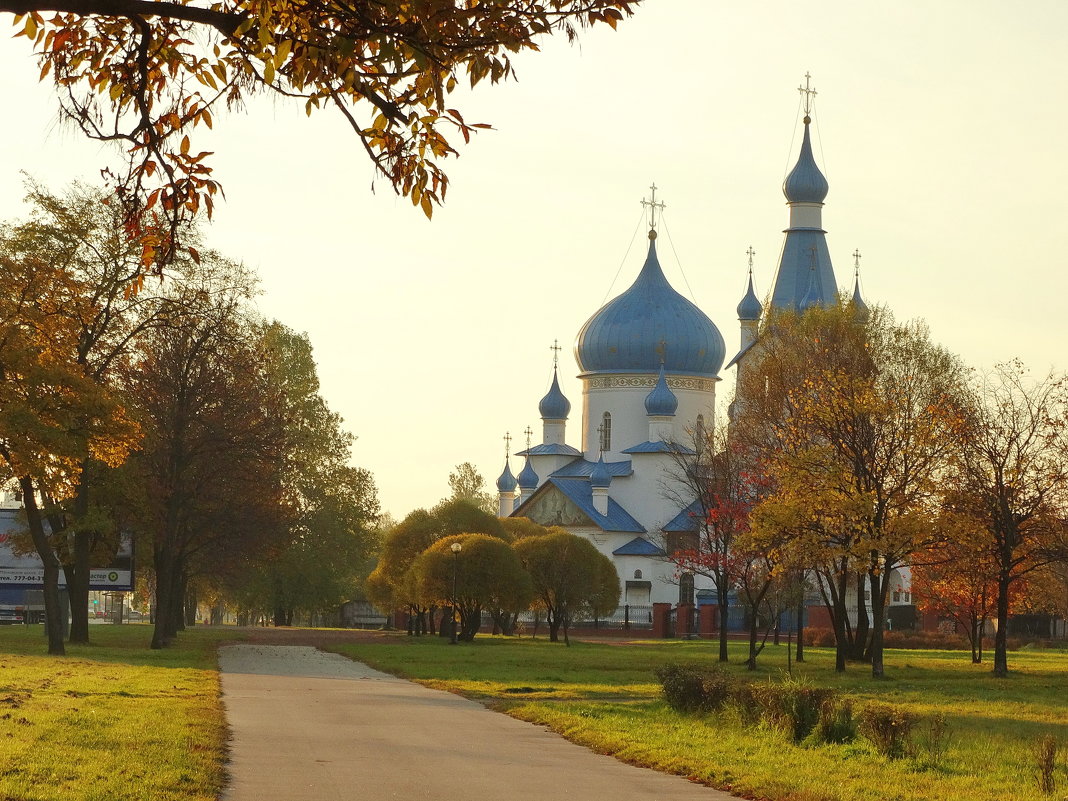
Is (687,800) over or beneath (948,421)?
beneath

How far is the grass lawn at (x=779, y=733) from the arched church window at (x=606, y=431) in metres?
45.4

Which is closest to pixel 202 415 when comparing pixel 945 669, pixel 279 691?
pixel 279 691

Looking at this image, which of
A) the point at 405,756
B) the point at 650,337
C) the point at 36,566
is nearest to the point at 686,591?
the point at 650,337

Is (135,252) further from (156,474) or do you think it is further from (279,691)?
(279,691)

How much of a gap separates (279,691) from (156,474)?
610 inches

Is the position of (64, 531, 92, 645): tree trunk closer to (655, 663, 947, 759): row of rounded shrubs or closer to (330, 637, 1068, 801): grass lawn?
(330, 637, 1068, 801): grass lawn

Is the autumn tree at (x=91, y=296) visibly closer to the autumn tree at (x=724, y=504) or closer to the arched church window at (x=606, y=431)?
the autumn tree at (x=724, y=504)

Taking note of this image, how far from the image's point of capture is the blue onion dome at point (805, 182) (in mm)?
78438

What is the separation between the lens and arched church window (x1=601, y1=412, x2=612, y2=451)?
86963 mm

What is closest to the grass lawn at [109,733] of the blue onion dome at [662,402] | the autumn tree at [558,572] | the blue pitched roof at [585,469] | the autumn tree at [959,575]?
the autumn tree at [959,575]

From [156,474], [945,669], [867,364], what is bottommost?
[945,669]

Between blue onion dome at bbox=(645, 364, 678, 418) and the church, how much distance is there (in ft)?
0.18

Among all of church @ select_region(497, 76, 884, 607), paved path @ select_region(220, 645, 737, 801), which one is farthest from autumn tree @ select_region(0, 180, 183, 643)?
church @ select_region(497, 76, 884, 607)

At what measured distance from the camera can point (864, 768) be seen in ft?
44.8
